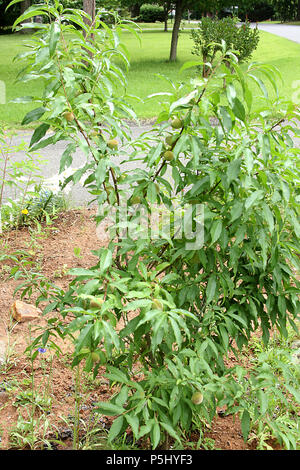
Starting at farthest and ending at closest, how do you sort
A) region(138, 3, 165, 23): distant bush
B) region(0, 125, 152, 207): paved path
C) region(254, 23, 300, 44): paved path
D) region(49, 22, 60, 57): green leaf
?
region(138, 3, 165, 23): distant bush → region(254, 23, 300, 44): paved path → region(0, 125, 152, 207): paved path → region(49, 22, 60, 57): green leaf

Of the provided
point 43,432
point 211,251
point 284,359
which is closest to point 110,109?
point 211,251

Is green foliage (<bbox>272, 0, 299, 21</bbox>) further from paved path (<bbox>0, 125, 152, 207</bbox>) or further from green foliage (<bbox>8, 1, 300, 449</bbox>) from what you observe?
green foliage (<bbox>8, 1, 300, 449</bbox>)

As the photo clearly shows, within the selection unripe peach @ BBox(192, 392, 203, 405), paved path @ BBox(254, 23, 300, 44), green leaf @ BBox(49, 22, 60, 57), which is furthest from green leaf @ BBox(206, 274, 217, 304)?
paved path @ BBox(254, 23, 300, 44)

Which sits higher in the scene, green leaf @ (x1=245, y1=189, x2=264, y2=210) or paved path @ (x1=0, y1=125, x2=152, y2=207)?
green leaf @ (x1=245, y1=189, x2=264, y2=210)

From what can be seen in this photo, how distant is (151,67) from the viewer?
16688 mm

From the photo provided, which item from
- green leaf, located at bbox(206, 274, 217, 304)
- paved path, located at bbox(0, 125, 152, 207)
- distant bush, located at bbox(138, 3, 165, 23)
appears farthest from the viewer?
distant bush, located at bbox(138, 3, 165, 23)

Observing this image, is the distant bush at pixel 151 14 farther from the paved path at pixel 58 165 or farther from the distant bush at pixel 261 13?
the paved path at pixel 58 165

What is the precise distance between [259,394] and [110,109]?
1.12m

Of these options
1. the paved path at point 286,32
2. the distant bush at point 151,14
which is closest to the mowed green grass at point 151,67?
the paved path at point 286,32

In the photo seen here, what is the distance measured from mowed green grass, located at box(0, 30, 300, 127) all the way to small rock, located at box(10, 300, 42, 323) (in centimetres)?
411

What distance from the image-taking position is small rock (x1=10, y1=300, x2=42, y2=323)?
3.43 m
